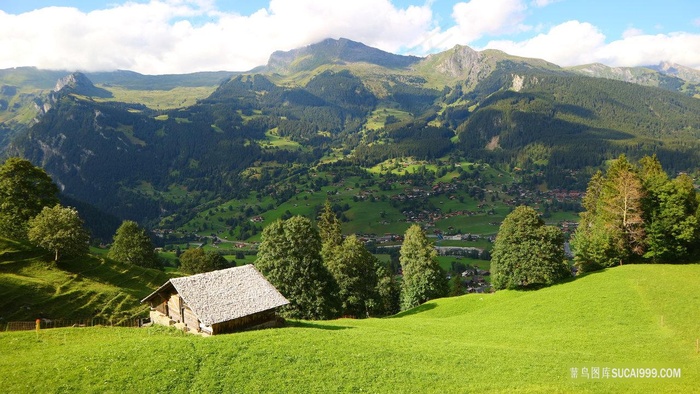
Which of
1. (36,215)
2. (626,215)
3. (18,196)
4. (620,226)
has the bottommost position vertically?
(620,226)

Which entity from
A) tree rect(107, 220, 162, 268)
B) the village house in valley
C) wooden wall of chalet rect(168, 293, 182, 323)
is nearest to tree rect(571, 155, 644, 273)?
the village house in valley

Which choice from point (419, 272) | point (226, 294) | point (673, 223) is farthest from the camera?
point (419, 272)

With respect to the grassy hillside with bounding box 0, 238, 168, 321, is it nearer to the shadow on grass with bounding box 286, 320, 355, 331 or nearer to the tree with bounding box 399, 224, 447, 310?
the shadow on grass with bounding box 286, 320, 355, 331

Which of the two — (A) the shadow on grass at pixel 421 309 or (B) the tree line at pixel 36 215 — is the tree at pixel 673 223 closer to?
(A) the shadow on grass at pixel 421 309

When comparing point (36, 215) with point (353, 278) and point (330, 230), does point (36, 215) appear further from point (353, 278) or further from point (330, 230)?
point (353, 278)

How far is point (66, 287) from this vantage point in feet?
186

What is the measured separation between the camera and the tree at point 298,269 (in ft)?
181

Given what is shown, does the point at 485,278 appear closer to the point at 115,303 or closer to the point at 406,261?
Result: the point at 406,261

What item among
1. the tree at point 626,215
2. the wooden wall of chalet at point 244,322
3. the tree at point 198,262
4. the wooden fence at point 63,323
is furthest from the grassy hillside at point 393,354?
the tree at point 198,262

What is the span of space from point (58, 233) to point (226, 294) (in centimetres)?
4002

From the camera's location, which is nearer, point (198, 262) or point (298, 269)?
point (298, 269)

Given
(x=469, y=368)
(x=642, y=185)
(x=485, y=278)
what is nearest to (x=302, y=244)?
(x=469, y=368)

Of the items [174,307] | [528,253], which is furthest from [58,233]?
[528,253]

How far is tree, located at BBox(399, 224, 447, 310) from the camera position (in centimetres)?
7144
